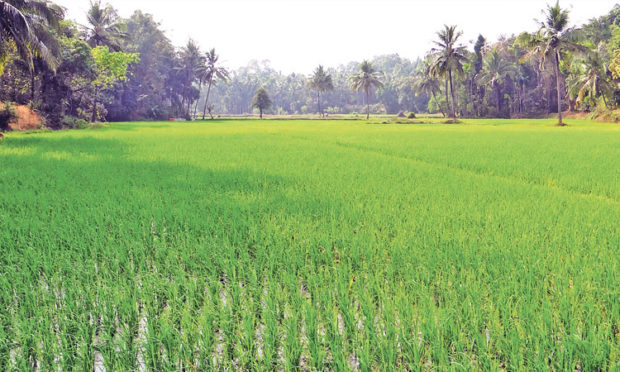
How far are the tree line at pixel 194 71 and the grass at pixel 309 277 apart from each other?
487 inches

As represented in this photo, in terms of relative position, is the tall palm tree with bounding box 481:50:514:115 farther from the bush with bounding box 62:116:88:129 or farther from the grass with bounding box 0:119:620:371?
the grass with bounding box 0:119:620:371

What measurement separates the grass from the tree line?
1236 cm

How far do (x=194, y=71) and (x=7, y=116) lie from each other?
127 feet

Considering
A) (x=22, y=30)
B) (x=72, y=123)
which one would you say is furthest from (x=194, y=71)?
(x=22, y=30)

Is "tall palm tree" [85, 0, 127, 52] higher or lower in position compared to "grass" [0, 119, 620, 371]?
higher

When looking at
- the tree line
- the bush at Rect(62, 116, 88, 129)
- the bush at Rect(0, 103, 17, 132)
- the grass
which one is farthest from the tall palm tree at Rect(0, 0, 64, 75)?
the bush at Rect(62, 116, 88, 129)

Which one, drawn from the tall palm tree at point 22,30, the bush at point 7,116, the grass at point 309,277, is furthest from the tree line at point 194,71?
the grass at point 309,277

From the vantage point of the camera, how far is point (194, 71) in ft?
181

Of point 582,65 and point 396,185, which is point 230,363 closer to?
point 396,185

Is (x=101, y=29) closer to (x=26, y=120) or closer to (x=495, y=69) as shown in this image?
(x=26, y=120)

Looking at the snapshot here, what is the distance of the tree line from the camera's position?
20906 millimetres

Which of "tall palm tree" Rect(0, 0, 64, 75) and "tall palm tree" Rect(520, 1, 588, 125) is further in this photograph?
"tall palm tree" Rect(520, 1, 588, 125)

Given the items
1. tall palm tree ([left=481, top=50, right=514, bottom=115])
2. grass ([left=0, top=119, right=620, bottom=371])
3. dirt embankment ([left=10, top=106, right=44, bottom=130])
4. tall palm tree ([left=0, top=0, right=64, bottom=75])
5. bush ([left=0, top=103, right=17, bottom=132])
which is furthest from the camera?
tall palm tree ([left=481, top=50, right=514, bottom=115])

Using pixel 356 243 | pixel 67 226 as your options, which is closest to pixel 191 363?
pixel 356 243
